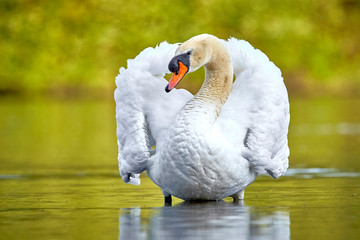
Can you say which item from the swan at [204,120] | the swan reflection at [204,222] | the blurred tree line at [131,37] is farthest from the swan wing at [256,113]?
the blurred tree line at [131,37]

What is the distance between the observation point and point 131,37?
171 ft

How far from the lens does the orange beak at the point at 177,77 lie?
826 cm

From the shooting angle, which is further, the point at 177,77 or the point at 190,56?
the point at 190,56

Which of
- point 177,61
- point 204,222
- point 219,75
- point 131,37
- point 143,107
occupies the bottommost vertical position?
point 131,37

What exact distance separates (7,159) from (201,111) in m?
6.42

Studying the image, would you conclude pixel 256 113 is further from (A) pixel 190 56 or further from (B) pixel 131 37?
(B) pixel 131 37

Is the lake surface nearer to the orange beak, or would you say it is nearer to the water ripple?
the water ripple

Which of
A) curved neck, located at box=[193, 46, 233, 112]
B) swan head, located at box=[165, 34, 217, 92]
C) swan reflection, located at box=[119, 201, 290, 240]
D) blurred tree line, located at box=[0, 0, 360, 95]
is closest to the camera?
swan reflection, located at box=[119, 201, 290, 240]

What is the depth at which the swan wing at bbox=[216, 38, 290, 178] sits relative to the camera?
8.50 meters

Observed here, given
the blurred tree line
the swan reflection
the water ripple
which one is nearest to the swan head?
the swan reflection

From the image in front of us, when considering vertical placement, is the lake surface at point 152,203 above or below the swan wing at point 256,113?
below

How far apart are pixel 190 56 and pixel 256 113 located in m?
0.75

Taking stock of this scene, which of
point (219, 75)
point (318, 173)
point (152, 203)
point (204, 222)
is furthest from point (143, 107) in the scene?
point (318, 173)

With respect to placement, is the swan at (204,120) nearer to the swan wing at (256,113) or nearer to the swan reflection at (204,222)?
the swan wing at (256,113)
